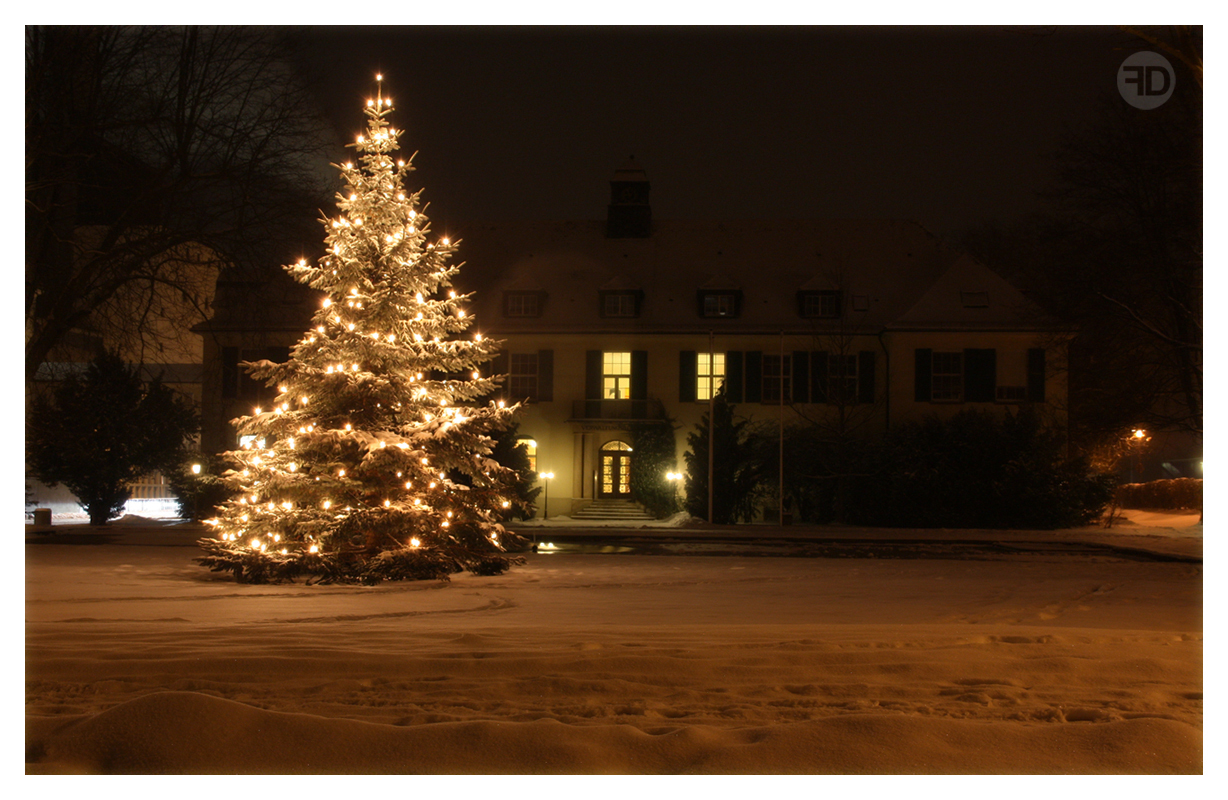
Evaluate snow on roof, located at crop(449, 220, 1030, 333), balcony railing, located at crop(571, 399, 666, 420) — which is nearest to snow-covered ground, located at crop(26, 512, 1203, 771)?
balcony railing, located at crop(571, 399, 666, 420)

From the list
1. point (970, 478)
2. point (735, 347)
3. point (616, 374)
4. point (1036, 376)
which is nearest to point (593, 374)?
point (616, 374)

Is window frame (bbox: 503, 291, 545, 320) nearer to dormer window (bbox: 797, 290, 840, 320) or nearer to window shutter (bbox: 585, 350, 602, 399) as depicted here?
window shutter (bbox: 585, 350, 602, 399)

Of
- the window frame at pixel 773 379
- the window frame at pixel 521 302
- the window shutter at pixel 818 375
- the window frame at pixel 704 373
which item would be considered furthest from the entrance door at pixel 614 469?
the window shutter at pixel 818 375

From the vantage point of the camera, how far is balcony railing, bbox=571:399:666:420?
97.6 feet

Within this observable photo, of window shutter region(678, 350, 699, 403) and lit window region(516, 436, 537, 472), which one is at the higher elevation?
window shutter region(678, 350, 699, 403)

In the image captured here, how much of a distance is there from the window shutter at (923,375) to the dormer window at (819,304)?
122 inches

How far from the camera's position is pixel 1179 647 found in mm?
6426

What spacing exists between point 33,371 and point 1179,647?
17.2m

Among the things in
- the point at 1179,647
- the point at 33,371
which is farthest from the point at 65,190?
the point at 1179,647

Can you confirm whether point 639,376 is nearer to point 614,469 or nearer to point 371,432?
point 614,469

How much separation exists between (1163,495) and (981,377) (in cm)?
859

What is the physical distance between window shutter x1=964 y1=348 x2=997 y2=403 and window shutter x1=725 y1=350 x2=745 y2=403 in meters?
7.20

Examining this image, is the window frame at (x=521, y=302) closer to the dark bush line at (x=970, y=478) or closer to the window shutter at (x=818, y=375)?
the window shutter at (x=818, y=375)

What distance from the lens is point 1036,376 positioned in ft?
95.0
